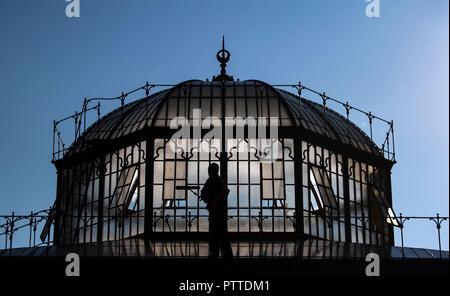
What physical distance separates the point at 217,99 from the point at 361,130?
5591mm

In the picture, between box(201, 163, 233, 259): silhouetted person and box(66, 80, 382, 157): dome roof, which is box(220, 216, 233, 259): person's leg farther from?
box(66, 80, 382, 157): dome roof

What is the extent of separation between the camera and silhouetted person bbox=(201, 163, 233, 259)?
22016 mm

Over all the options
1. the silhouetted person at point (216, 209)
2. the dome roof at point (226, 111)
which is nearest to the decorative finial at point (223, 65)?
the dome roof at point (226, 111)

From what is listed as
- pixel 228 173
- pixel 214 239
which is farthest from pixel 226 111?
pixel 214 239

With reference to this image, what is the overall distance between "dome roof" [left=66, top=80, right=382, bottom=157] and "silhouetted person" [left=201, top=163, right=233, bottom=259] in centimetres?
977

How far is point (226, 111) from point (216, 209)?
10542mm

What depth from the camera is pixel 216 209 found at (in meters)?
22.1

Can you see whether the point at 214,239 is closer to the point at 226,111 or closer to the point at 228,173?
the point at 228,173

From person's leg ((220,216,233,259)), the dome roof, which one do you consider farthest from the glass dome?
person's leg ((220,216,233,259))

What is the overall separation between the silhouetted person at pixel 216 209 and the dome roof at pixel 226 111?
977cm

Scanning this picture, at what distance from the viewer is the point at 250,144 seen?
1233 inches

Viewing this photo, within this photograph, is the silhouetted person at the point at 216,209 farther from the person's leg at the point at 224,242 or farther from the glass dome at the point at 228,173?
the glass dome at the point at 228,173

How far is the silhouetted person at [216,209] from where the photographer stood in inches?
867
